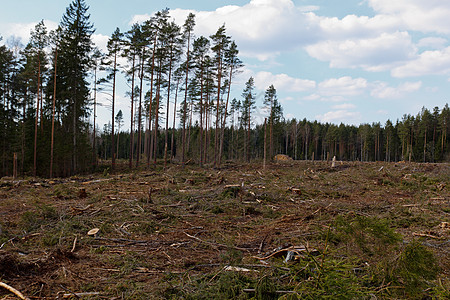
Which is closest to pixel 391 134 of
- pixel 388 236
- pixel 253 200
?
pixel 253 200

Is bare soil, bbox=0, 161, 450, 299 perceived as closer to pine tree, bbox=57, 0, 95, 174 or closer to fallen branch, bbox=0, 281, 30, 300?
fallen branch, bbox=0, 281, 30, 300

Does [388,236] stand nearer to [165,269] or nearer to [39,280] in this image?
[165,269]

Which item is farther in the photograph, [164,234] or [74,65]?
[74,65]

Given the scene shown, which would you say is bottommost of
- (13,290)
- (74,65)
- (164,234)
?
(164,234)

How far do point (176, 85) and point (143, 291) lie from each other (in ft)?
95.0

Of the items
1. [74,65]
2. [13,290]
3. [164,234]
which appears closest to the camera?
[13,290]

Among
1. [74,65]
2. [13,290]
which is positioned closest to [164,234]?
[13,290]

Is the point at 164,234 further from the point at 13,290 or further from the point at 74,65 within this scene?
the point at 74,65

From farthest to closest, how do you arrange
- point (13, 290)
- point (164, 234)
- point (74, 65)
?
point (74, 65), point (164, 234), point (13, 290)

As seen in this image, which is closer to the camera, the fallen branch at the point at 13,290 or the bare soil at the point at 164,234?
the fallen branch at the point at 13,290

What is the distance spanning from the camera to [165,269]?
15.1ft

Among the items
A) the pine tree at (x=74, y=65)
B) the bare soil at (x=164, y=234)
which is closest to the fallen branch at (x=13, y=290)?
the bare soil at (x=164, y=234)

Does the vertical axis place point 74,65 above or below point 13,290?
above

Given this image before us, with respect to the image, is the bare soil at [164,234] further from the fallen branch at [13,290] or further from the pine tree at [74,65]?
the pine tree at [74,65]
